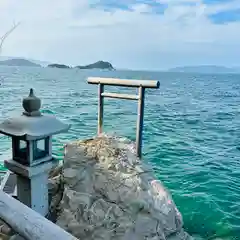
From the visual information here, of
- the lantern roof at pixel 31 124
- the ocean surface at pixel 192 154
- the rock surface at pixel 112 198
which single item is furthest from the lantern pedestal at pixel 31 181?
the ocean surface at pixel 192 154

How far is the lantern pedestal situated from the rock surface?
0.51 metres

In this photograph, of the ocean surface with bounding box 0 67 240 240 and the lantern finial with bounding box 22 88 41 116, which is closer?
the lantern finial with bounding box 22 88 41 116

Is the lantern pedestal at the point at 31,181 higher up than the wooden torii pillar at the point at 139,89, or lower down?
lower down

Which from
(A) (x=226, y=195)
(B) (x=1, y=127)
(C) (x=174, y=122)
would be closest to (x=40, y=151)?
(B) (x=1, y=127)

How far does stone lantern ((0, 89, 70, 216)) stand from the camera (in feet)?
9.61

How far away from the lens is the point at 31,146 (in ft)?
9.78

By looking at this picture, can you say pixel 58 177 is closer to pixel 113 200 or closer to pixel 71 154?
pixel 71 154

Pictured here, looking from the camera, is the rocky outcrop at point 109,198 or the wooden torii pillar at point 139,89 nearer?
the rocky outcrop at point 109,198

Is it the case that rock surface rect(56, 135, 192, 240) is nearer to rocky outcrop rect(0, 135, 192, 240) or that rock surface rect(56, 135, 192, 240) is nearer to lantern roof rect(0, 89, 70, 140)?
rocky outcrop rect(0, 135, 192, 240)

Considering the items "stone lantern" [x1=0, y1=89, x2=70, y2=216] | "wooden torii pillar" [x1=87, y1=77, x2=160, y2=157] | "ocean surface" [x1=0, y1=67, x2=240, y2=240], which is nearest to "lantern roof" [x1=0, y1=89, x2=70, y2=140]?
"stone lantern" [x1=0, y1=89, x2=70, y2=216]

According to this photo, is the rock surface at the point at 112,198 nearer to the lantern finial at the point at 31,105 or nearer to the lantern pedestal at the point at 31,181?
the lantern pedestal at the point at 31,181

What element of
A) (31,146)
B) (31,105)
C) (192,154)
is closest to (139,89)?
(31,105)

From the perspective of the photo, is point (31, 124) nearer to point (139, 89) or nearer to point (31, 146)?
point (31, 146)

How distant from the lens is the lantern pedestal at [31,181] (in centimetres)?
302
